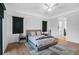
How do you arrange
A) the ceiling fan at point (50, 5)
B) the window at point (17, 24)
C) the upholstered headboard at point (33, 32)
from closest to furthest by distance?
the ceiling fan at point (50, 5)
the window at point (17, 24)
the upholstered headboard at point (33, 32)

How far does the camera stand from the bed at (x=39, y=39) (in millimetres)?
1802

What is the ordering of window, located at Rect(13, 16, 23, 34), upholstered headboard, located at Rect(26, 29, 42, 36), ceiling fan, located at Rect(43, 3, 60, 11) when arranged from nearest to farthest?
ceiling fan, located at Rect(43, 3, 60, 11), window, located at Rect(13, 16, 23, 34), upholstered headboard, located at Rect(26, 29, 42, 36)

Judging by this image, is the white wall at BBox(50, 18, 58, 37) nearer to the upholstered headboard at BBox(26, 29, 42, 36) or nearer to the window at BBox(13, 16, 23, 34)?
the upholstered headboard at BBox(26, 29, 42, 36)

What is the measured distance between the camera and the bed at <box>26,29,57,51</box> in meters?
1.80

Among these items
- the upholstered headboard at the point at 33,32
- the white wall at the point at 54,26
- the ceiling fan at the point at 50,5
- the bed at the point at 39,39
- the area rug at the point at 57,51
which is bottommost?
the area rug at the point at 57,51

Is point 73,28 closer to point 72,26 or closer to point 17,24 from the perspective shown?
point 72,26

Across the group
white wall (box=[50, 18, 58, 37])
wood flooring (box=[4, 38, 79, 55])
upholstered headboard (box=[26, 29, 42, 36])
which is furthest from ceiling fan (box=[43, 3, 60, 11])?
wood flooring (box=[4, 38, 79, 55])

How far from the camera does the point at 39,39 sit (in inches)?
76.9

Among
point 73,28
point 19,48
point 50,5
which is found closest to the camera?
point 50,5

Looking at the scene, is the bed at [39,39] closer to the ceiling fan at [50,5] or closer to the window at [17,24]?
the window at [17,24]

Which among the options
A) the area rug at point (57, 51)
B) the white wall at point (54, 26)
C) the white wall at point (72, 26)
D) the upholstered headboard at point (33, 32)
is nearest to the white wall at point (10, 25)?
the upholstered headboard at point (33, 32)

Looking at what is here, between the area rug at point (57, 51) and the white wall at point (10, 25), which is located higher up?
the white wall at point (10, 25)

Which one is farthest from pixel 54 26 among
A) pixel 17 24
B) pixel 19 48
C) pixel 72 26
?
pixel 19 48
